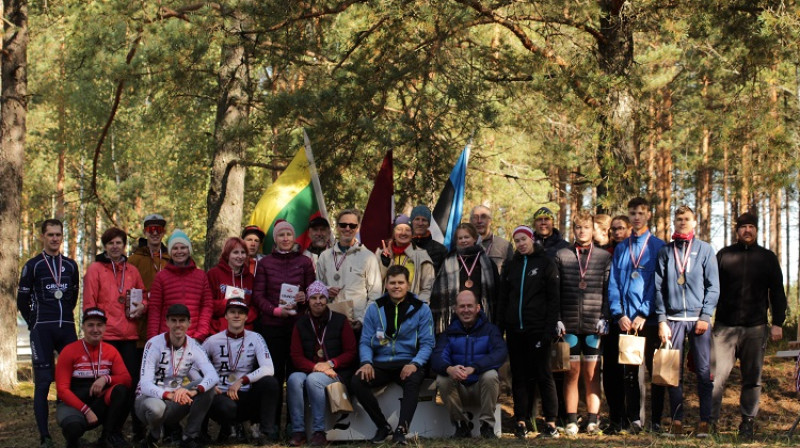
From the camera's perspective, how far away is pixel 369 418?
8.43 m

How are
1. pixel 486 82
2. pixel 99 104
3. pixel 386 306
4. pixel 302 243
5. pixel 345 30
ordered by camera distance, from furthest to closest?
pixel 99 104 → pixel 345 30 → pixel 486 82 → pixel 302 243 → pixel 386 306

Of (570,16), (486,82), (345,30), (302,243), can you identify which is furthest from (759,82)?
(345,30)

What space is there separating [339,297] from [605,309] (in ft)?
7.83

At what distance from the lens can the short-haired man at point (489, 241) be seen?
9.04 m

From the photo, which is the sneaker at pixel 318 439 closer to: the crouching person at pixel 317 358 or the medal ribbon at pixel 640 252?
the crouching person at pixel 317 358

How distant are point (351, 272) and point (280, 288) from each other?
2.13ft

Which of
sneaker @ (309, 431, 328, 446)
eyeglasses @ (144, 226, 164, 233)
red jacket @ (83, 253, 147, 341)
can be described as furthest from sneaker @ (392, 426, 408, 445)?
eyeglasses @ (144, 226, 164, 233)

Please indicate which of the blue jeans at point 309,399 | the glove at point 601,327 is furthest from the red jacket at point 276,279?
the glove at point 601,327

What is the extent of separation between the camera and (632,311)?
843 centimetres

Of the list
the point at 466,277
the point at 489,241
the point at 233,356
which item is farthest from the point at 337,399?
the point at 489,241

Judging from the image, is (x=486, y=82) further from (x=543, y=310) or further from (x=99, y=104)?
(x=99, y=104)

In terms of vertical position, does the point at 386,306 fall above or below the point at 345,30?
below

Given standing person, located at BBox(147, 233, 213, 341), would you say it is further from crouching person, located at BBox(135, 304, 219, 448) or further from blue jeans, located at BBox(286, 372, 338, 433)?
blue jeans, located at BBox(286, 372, 338, 433)

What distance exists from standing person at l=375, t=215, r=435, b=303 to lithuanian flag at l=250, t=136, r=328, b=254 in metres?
1.79
